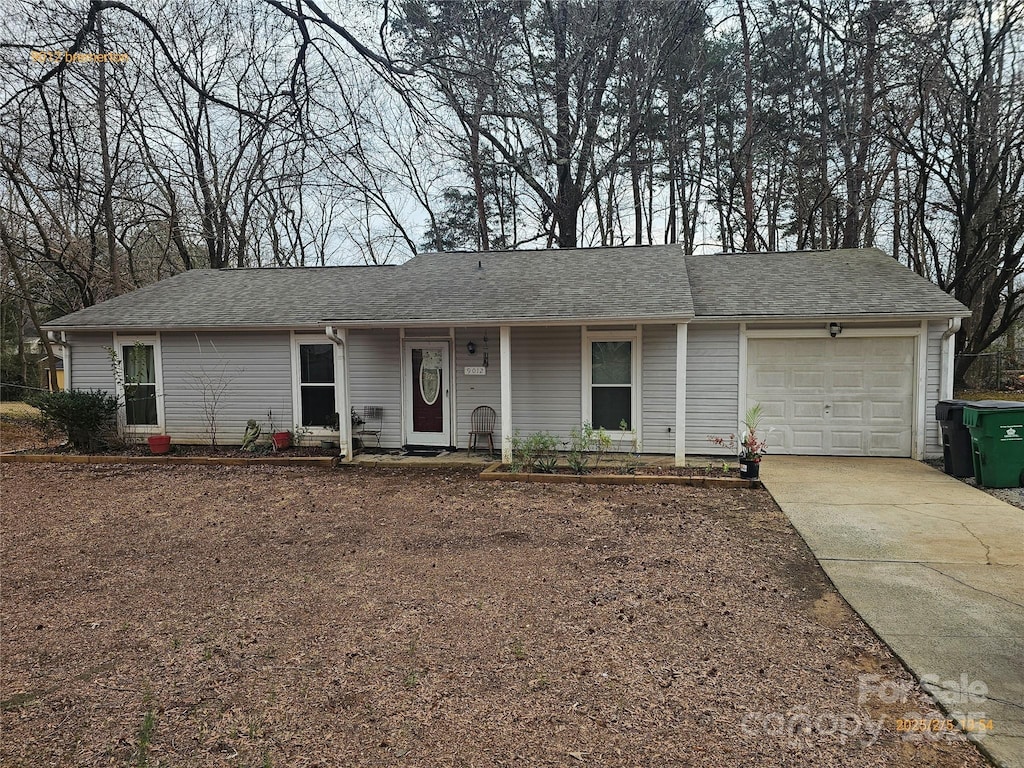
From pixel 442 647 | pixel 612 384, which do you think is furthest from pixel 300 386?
pixel 442 647

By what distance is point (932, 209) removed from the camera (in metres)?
13.8

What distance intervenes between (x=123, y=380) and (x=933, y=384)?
13.0m

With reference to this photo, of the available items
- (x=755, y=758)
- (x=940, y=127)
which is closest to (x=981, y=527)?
(x=755, y=758)

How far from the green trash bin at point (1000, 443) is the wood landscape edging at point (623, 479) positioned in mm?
2515

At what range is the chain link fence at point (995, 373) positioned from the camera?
13.3 meters

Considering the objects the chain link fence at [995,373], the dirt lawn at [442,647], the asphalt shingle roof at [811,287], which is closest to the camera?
the dirt lawn at [442,647]

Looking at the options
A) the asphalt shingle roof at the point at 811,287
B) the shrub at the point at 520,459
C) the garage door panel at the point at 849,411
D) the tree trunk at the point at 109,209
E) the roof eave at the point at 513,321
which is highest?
the tree trunk at the point at 109,209

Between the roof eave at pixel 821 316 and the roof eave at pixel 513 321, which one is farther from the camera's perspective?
the roof eave at pixel 821 316

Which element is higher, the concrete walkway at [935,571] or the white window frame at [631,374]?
the white window frame at [631,374]

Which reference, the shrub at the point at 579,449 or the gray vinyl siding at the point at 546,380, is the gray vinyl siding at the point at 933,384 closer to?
the shrub at the point at 579,449

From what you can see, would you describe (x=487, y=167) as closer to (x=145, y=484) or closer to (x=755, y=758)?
(x=145, y=484)

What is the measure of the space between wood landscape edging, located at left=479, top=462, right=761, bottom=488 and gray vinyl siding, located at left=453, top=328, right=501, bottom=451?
1623 millimetres

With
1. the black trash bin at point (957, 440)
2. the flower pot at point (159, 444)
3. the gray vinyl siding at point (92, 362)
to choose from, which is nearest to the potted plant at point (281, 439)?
the flower pot at point (159, 444)

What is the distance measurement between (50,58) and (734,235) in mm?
18010
